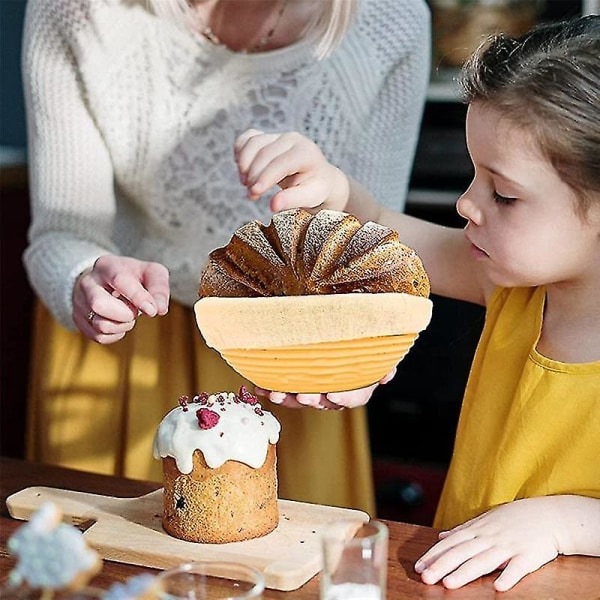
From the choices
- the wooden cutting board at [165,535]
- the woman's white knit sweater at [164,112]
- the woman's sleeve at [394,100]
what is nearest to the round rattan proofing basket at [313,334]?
the wooden cutting board at [165,535]

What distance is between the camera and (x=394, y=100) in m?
1.79

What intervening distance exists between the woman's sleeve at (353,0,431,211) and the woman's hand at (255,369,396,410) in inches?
21.3

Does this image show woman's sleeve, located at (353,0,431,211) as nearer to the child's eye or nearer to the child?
the child

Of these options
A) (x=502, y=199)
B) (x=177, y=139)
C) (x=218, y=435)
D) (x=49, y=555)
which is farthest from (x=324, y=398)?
(x=49, y=555)

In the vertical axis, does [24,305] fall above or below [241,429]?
below

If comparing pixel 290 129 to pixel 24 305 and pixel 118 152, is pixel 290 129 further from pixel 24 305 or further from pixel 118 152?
pixel 24 305

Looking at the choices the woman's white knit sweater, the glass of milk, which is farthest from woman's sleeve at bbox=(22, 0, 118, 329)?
the glass of milk

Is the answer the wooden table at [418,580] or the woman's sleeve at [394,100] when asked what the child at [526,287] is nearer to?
the wooden table at [418,580]

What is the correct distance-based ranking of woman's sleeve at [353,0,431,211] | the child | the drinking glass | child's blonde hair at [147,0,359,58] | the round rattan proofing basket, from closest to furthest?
the drinking glass < the round rattan proofing basket < the child < child's blonde hair at [147,0,359,58] < woman's sleeve at [353,0,431,211]

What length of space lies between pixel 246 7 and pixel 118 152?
1.02 feet

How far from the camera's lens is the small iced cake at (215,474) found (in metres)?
1.13

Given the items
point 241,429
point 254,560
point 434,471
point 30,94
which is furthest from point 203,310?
point 434,471

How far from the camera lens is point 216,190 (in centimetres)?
170

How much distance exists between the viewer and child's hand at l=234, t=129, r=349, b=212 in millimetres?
1273
